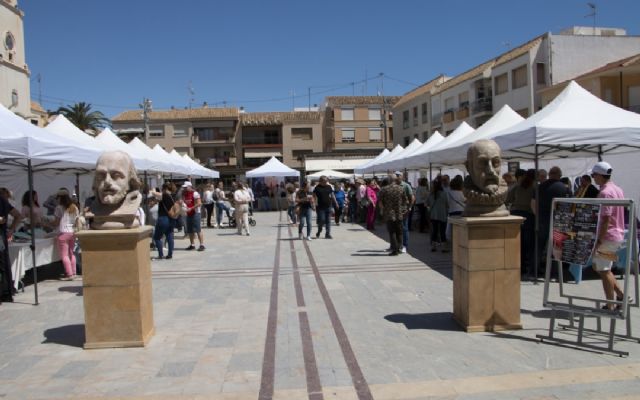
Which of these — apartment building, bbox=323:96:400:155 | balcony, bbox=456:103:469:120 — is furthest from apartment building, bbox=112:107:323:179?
balcony, bbox=456:103:469:120

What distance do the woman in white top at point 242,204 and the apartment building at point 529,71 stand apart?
2417cm

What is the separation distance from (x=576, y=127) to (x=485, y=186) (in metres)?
3.40

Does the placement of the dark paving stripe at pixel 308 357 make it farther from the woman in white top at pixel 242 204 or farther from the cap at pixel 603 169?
the woman in white top at pixel 242 204

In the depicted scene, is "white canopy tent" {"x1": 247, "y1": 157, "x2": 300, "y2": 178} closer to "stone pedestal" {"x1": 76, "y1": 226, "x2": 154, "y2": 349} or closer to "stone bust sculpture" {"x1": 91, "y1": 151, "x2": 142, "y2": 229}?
"stone bust sculpture" {"x1": 91, "y1": 151, "x2": 142, "y2": 229}

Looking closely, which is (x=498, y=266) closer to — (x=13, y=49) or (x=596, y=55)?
(x=596, y=55)

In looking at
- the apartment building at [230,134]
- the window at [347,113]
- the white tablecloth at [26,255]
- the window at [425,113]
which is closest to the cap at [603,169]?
the white tablecloth at [26,255]

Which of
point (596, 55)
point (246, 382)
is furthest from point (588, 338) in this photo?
point (596, 55)

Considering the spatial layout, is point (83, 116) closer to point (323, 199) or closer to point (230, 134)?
point (230, 134)

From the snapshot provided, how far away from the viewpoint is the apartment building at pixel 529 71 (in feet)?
107

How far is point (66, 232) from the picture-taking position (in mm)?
8961

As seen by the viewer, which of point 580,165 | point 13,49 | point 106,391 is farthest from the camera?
point 13,49

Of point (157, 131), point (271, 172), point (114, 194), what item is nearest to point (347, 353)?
point (114, 194)

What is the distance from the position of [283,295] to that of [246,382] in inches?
Answer: 123

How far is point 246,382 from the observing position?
407 cm
